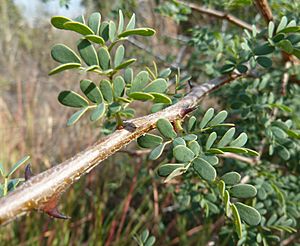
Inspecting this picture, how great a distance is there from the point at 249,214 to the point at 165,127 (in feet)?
0.41

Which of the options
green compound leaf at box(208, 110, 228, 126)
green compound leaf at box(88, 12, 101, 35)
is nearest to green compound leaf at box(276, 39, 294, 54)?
green compound leaf at box(208, 110, 228, 126)

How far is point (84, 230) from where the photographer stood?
176cm

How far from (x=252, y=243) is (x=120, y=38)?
1.50 ft

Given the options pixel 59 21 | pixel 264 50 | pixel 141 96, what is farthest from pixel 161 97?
pixel 264 50

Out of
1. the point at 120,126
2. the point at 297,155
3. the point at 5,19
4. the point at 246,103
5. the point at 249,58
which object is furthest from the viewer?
the point at 5,19

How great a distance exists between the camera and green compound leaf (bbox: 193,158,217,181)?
40 cm

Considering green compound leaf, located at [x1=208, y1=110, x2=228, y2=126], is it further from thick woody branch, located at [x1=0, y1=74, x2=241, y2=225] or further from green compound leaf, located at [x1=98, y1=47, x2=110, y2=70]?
green compound leaf, located at [x1=98, y1=47, x2=110, y2=70]

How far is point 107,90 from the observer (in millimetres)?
440

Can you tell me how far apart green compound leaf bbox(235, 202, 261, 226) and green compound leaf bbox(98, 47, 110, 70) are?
0.21 m

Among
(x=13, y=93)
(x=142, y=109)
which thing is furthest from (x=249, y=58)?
(x=13, y=93)

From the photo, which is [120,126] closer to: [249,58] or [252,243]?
[249,58]

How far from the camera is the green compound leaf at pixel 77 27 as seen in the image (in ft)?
1.26

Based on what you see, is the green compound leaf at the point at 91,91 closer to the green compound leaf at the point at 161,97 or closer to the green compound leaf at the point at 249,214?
the green compound leaf at the point at 161,97

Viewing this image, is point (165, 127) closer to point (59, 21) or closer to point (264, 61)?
point (59, 21)
